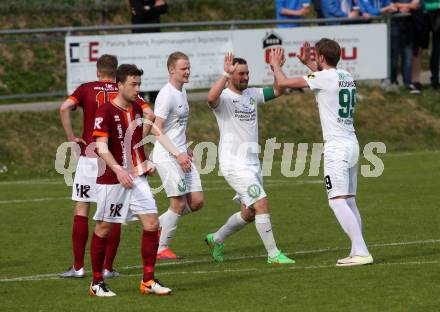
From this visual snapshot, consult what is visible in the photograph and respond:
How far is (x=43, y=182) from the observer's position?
927 inches

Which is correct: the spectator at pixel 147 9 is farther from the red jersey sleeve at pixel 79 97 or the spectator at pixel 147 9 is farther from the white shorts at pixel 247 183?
the red jersey sleeve at pixel 79 97

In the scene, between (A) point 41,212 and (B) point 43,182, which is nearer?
(A) point 41,212

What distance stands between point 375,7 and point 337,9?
861mm

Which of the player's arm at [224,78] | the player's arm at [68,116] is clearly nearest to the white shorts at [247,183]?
the player's arm at [224,78]

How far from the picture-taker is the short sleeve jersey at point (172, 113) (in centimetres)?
1517

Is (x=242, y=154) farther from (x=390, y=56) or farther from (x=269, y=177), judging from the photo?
(x=390, y=56)

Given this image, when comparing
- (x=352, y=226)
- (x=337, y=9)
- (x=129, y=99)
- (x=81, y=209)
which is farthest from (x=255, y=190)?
(x=337, y=9)

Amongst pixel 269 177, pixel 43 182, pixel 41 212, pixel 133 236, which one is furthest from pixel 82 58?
pixel 133 236

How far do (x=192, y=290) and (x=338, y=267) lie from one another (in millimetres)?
1792

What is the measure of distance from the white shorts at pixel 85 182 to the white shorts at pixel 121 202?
158cm

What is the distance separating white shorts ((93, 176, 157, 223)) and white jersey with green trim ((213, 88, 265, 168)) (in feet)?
7.96

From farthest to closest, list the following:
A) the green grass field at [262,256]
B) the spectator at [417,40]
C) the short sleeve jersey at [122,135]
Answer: the spectator at [417,40]
the short sleeve jersey at [122,135]
the green grass field at [262,256]

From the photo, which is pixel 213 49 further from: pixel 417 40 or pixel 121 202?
pixel 121 202

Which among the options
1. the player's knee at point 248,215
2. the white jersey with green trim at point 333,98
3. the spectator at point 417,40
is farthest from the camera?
the spectator at point 417,40
